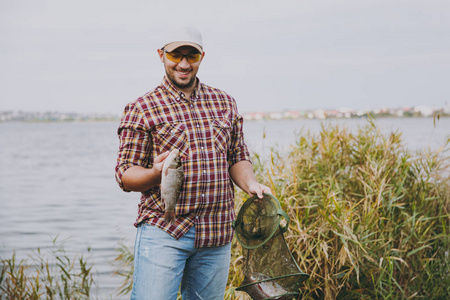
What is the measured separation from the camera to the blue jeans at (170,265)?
2781mm

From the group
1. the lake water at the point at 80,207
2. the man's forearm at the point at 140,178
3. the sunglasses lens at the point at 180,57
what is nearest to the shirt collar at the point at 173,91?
the sunglasses lens at the point at 180,57

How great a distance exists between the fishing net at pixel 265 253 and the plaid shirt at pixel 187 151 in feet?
0.95

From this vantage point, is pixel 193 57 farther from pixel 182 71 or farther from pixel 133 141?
pixel 133 141

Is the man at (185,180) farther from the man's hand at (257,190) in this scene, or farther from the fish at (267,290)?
the fish at (267,290)

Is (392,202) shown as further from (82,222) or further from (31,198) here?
(31,198)

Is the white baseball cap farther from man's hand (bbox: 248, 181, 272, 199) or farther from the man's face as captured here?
man's hand (bbox: 248, 181, 272, 199)

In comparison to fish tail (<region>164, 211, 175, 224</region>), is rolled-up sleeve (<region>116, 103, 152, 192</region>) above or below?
above

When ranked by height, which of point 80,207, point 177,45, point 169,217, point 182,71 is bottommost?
point 80,207

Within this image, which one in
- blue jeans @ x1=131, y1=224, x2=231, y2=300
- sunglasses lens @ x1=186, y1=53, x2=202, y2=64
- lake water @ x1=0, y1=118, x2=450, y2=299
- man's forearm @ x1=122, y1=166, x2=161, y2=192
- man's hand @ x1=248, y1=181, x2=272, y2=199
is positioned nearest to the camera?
man's forearm @ x1=122, y1=166, x2=161, y2=192

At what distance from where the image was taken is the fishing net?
3215 millimetres

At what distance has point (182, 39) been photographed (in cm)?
286

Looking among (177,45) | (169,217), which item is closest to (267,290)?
(169,217)

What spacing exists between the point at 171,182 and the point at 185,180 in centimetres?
29

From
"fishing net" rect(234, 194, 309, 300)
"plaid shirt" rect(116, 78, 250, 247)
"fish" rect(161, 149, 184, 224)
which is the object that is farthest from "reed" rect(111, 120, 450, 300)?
"fish" rect(161, 149, 184, 224)
